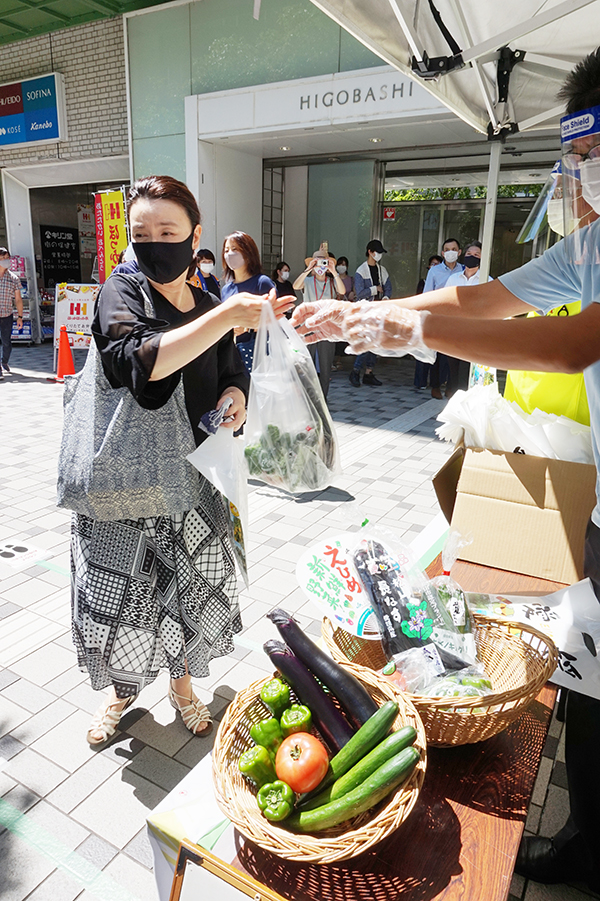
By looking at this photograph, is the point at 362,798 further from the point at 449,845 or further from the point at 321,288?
the point at 321,288

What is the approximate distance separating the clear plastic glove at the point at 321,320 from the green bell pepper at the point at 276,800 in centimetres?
107

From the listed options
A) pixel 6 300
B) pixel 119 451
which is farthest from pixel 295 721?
pixel 6 300

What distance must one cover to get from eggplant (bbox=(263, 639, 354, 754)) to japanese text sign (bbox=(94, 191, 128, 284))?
381 inches

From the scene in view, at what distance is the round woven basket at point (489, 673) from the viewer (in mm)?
1148

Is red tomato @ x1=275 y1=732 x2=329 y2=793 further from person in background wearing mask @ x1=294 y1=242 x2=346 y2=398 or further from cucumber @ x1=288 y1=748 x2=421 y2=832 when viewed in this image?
person in background wearing mask @ x1=294 y1=242 x2=346 y2=398

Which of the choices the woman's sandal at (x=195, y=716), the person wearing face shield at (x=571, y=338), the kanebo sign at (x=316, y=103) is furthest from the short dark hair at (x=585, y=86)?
the kanebo sign at (x=316, y=103)

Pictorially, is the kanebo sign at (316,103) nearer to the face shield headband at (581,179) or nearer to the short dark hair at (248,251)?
the short dark hair at (248,251)

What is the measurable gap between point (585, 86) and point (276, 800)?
1649mm

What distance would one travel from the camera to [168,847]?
1.10 metres

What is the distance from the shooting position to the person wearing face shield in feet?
4.22

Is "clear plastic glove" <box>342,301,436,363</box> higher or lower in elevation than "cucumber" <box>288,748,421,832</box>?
higher

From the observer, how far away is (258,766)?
Result: 1045 millimetres

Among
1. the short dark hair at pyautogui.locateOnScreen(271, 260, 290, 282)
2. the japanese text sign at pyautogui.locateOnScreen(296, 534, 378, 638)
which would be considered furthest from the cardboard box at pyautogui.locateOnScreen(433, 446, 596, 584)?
the short dark hair at pyautogui.locateOnScreen(271, 260, 290, 282)

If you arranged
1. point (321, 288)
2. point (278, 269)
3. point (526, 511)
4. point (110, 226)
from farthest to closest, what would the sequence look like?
point (110, 226) < point (278, 269) < point (321, 288) < point (526, 511)
